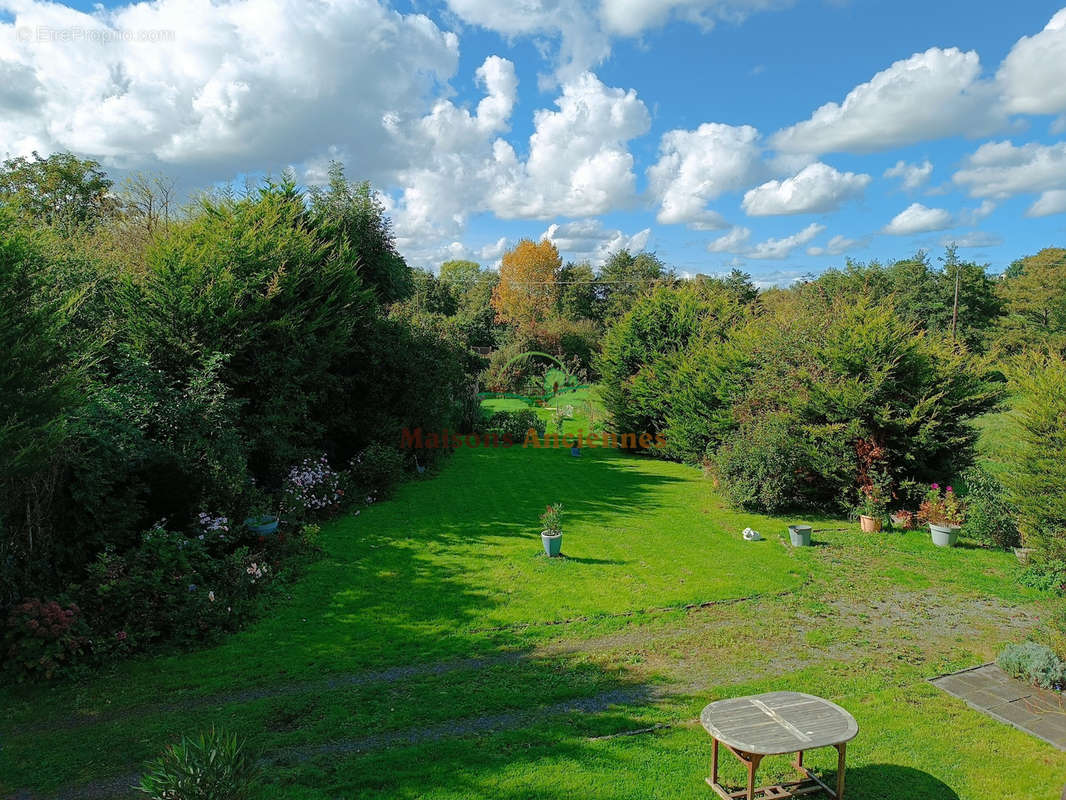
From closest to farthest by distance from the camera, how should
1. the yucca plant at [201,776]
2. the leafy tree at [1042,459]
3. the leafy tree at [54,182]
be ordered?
the yucca plant at [201,776]
the leafy tree at [1042,459]
the leafy tree at [54,182]

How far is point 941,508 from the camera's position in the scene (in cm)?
1274

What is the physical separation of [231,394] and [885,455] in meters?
13.9

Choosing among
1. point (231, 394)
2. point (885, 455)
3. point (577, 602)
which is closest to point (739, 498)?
point (885, 455)

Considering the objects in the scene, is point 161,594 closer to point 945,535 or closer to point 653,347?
point 945,535

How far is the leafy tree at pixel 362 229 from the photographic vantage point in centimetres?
1702

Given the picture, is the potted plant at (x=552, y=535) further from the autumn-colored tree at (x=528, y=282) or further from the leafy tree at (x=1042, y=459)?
the autumn-colored tree at (x=528, y=282)

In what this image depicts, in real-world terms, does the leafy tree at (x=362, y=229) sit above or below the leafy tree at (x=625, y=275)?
below

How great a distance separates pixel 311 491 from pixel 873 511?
1201cm

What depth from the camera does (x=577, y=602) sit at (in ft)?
29.7

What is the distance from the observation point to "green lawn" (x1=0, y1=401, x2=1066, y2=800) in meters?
5.15

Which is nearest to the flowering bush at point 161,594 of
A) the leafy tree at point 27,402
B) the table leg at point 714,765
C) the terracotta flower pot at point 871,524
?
the leafy tree at point 27,402

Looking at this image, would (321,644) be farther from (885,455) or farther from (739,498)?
(885,455)

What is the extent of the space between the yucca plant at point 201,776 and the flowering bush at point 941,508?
1317 centimetres

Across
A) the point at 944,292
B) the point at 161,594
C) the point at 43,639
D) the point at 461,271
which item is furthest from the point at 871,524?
the point at 461,271
